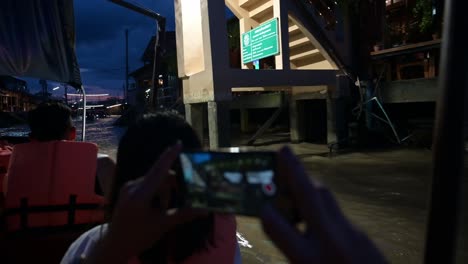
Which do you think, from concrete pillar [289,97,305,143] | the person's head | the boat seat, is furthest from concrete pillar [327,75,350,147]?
the boat seat

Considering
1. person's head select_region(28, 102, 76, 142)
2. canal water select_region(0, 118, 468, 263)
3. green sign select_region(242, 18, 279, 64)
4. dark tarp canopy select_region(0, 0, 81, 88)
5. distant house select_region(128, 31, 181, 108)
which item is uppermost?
distant house select_region(128, 31, 181, 108)

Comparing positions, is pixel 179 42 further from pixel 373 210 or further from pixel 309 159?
pixel 373 210

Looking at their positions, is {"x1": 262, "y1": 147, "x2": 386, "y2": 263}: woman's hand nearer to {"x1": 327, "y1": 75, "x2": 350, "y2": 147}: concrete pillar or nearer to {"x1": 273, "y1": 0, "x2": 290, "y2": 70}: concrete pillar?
{"x1": 273, "y1": 0, "x2": 290, "y2": 70}: concrete pillar

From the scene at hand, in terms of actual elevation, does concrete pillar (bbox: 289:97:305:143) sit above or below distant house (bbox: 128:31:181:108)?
below

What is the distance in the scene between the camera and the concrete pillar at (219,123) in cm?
716

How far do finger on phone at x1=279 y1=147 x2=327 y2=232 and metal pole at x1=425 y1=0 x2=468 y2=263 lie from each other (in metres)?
0.40

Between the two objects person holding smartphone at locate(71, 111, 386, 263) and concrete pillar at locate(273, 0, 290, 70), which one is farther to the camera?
concrete pillar at locate(273, 0, 290, 70)

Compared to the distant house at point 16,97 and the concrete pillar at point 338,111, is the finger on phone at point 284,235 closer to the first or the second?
the concrete pillar at point 338,111

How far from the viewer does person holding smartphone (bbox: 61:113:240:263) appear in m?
0.80

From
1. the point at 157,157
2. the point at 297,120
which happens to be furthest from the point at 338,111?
the point at 157,157

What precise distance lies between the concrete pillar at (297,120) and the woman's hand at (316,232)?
1056 centimetres

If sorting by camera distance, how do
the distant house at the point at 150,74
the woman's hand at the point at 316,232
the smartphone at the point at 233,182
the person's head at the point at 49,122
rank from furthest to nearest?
the distant house at the point at 150,74 → the person's head at the point at 49,122 → the smartphone at the point at 233,182 → the woman's hand at the point at 316,232

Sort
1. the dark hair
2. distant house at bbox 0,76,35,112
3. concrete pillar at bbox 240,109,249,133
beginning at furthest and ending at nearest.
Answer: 1. distant house at bbox 0,76,35,112
2. concrete pillar at bbox 240,109,249,133
3. the dark hair

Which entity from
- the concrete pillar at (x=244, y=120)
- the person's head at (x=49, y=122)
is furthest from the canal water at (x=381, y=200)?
the concrete pillar at (x=244, y=120)
